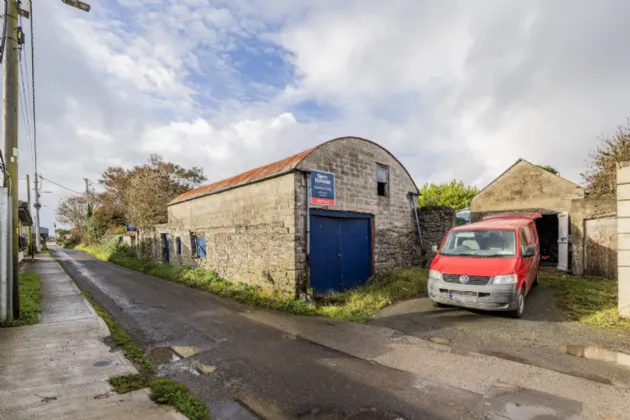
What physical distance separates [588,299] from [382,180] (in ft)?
22.4

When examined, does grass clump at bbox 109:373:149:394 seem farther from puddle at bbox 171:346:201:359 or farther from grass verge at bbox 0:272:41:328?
grass verge at bbox 0:272:41:328

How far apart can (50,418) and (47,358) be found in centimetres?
212

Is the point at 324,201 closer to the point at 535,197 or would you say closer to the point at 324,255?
the point at 324,255

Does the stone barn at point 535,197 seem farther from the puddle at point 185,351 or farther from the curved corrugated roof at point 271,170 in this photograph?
the puddle at point 185,351

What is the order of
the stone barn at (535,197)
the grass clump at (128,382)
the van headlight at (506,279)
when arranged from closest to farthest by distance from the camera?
the grass clump at (128,382) → the van headlight at (506,279) → the stone barn at (535,197)

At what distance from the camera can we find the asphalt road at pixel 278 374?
3600 millimetres

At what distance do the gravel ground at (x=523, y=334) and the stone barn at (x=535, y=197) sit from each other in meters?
10.4

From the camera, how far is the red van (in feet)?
21.1

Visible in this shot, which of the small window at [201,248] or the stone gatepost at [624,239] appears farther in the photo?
the small window at [201,248]

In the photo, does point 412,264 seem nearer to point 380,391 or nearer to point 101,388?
point 380,391

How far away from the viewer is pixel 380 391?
3.88 metres

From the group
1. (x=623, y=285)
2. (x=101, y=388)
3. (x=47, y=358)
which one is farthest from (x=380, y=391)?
(x=623, y=285)

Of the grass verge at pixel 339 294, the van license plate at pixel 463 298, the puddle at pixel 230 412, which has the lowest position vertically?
the grass verge at pixel 339 294

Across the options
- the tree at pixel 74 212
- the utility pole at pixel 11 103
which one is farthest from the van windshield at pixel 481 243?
the tree at pixel 74 212
